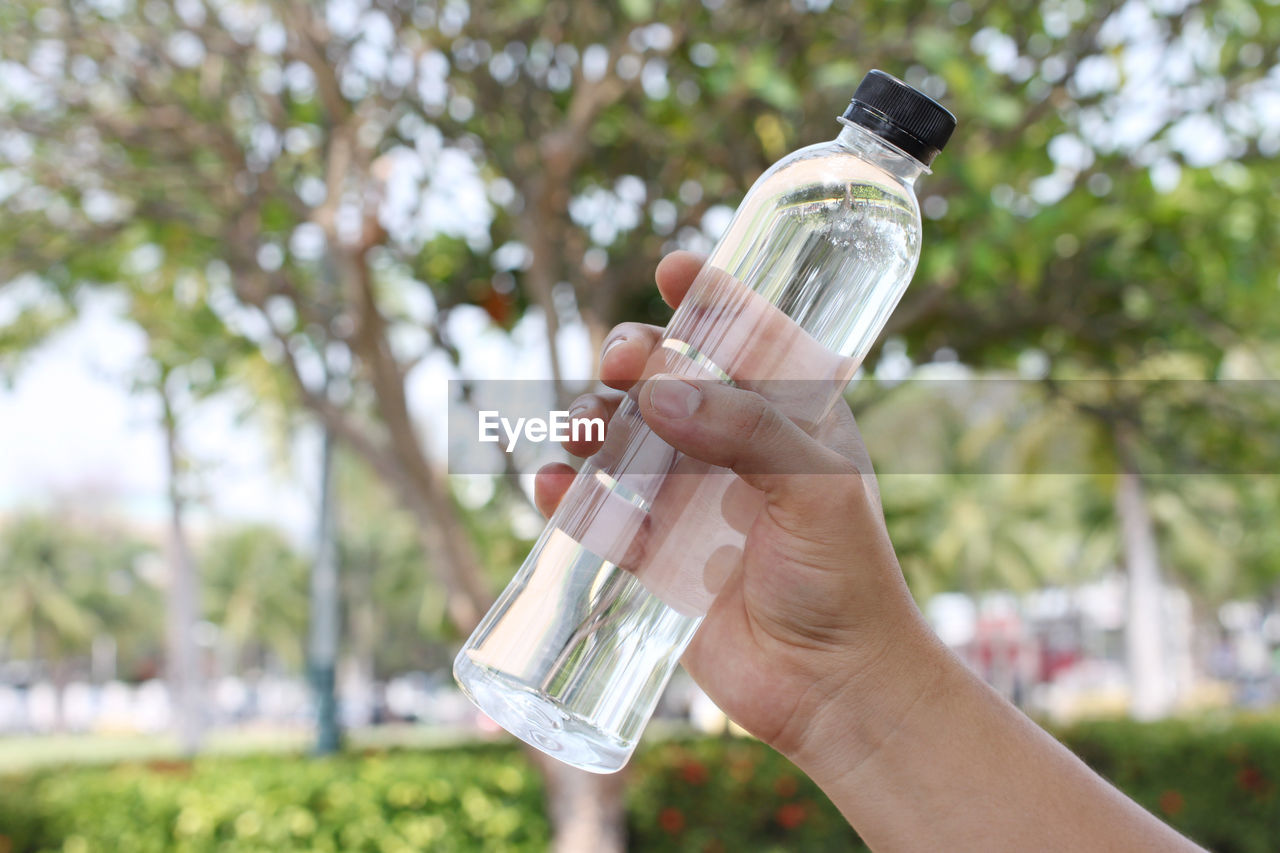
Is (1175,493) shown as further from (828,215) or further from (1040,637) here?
(1040,637)

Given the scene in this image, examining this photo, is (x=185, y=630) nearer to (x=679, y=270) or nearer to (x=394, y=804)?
(x=394, y=804)

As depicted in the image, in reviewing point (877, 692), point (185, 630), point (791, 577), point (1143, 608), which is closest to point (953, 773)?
point (877, 692)

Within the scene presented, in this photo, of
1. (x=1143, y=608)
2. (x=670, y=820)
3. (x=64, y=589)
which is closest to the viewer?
(x=670, y=820)

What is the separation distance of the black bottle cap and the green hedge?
5.61 metres

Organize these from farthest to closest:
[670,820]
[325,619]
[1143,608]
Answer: [1143,608], [325,619], [670,820]

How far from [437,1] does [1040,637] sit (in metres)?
53.1

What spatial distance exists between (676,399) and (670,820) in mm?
5859

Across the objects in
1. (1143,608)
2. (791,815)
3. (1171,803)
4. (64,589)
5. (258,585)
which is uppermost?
(791,815)

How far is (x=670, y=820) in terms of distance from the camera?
6.41 m

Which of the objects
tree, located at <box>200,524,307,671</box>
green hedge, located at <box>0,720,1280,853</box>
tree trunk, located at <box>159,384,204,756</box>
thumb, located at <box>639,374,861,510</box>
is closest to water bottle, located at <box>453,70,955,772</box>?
thumb, located at <box>639,374,861,510</box>

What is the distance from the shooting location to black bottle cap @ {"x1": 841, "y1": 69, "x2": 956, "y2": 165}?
1.09 meters

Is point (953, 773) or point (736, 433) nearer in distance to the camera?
point (736, 433)

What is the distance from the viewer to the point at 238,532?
45.0 metres

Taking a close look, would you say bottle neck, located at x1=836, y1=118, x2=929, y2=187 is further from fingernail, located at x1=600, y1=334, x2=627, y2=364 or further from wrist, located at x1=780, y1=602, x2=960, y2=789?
wrist, located at x1=780, y1=602, x2=960, y2=789
